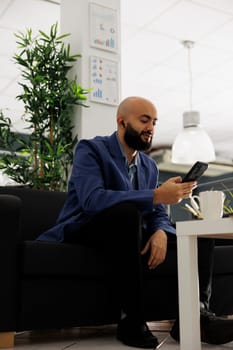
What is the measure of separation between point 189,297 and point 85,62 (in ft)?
7.39

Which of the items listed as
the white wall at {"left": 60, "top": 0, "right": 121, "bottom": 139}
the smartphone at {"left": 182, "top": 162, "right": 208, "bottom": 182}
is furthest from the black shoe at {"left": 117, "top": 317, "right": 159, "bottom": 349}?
the white wall at {"left": 60, "top": 0, "right": 121, "bottom": 139}

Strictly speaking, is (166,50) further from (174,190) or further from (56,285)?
(56,285)

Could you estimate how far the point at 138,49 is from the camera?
4926 mm

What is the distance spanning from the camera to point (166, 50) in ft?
16.3

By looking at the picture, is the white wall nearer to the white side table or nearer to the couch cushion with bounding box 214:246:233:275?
the couch cushion with bounding box 214:246:233:275

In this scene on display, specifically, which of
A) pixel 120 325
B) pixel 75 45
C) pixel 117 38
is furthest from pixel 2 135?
pixel 120 325

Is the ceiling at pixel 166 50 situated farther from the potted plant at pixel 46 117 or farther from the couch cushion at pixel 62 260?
the couch cushion at pixel 62 260

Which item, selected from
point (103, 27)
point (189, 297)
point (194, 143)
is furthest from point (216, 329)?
point (194, 143)

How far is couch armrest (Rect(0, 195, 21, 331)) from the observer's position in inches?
72.4

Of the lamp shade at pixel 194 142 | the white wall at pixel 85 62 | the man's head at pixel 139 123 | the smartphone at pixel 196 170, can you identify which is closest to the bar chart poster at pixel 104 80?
the white wall at pixel 85 62

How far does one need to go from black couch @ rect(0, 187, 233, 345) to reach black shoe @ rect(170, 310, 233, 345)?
43 centimetres

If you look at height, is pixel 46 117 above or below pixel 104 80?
below

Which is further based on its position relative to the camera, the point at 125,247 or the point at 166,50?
the point at 166,50

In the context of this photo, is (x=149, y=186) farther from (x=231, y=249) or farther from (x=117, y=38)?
(x=117, y=38)
